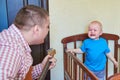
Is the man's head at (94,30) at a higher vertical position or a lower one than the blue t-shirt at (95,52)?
higher

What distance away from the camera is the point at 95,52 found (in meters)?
2.05

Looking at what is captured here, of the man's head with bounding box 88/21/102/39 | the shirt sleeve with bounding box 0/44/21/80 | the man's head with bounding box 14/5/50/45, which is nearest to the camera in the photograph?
the shirt sleeve with bounding box 0/44/21/80

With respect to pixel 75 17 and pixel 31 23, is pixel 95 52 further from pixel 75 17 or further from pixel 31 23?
pixel 31 23

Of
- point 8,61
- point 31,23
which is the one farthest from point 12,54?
point 31,23

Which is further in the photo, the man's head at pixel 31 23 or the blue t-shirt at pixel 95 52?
the blue t-shirt at pixel 95 52

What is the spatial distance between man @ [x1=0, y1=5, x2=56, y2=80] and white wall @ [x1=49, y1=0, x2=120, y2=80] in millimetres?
924

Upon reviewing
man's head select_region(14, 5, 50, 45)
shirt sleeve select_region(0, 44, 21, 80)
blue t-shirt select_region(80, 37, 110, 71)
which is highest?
man's head select_region(14, 5, 50, 45)

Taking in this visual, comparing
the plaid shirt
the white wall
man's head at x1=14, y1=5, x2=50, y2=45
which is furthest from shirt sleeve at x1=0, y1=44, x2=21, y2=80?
the white wall

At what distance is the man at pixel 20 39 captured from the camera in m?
0.90

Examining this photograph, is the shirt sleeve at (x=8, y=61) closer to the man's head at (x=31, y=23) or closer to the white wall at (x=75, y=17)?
the man's head at (x=31, y=23)

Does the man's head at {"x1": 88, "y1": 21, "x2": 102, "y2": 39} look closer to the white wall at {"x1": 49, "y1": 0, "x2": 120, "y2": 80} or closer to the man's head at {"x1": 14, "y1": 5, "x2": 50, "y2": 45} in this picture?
the white wall at {"x1": 49, "y1": 0, "x2": 120, "y2": 80}

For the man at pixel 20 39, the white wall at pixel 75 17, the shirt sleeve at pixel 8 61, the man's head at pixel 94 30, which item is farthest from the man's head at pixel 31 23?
the man's head at pixel 94 30

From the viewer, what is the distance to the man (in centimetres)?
90

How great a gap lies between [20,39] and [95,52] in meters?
1.17
